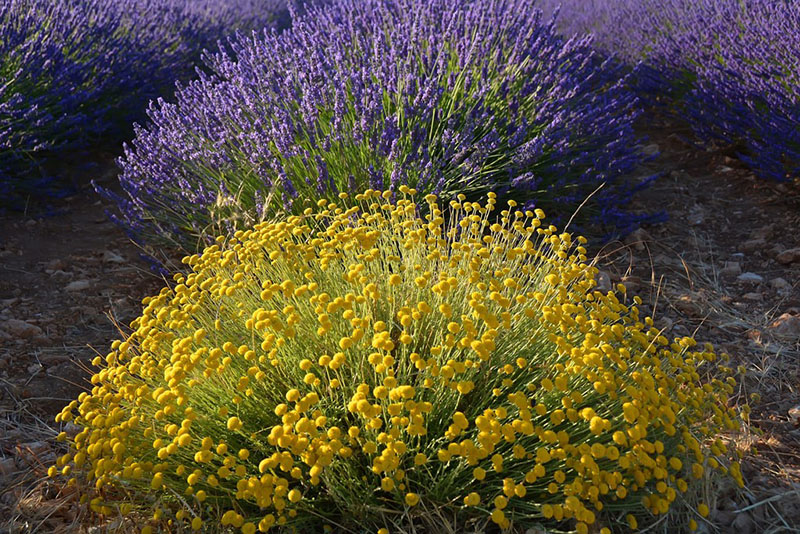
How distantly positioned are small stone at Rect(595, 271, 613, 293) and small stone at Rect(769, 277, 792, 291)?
3.02 feet

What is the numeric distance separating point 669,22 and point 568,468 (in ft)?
17.7

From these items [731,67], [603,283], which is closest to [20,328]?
[603,283]

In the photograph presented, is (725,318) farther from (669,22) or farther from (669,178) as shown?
(669,22)

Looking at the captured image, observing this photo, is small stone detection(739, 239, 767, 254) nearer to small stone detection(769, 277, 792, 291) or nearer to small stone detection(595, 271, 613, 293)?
small stone detection(769, 277, 792, 291)

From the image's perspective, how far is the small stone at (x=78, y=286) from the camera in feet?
11.3

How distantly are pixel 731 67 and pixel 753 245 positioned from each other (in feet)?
4.66

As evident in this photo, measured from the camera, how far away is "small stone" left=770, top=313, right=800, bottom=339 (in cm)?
311

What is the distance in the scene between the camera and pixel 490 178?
3480mm

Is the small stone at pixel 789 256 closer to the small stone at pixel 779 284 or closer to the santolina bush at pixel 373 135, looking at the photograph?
the small stone at pixel 779 284

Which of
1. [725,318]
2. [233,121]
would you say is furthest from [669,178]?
[233,121]

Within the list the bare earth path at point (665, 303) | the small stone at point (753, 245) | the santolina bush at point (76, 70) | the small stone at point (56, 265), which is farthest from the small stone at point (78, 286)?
the small stone at point (753, 245)

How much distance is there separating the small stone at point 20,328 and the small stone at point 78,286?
400 millimetres

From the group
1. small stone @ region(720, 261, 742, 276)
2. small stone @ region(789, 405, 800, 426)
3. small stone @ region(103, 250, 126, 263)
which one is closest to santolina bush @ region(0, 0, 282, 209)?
small stone @ region(103, 250, 126, 263)

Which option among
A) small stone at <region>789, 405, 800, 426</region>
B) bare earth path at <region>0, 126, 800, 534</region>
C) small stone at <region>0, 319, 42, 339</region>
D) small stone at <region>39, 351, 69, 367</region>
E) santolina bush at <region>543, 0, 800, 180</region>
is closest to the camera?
bare earth path at <region>0, 126, 800, 534</region>
